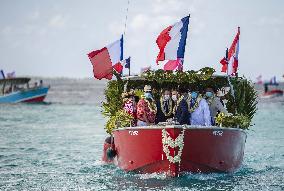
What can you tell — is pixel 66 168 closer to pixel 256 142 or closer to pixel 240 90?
pixel 240 90

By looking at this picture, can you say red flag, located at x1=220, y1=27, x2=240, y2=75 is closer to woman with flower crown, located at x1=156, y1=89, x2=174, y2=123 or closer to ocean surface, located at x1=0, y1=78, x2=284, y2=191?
ocean surface, located at x1=0, y1=78, x2=284, y2=191

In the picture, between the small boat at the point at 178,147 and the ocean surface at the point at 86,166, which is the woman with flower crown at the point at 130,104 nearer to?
the small boat at the point at 178,147

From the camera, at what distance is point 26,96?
71688 mm

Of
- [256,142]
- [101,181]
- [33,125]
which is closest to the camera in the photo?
[101,181]

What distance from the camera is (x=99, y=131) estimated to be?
4003 centimetres

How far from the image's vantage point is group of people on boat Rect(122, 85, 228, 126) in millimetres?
17562

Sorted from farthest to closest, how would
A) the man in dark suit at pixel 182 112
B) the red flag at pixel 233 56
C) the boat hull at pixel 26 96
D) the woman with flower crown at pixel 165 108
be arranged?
the boat hull at pixel 26 96 → the red flag at pixel 233 56 → the woman with flower crown at pixel 165 108 → the man in dark suit at pixel 182 112

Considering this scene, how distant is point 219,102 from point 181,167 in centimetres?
267

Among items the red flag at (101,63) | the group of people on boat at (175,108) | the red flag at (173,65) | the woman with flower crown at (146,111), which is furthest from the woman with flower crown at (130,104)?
the red flag at (173,65)

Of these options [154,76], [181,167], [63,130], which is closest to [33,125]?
[63,130]

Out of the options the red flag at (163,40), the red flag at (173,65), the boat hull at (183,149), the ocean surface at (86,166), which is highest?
the red flag at (163,40)

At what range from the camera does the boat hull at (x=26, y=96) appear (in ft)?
231

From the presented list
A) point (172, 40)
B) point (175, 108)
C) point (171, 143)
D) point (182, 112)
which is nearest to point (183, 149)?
point (171, 143)

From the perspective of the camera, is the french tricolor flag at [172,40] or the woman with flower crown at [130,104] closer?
the woman with flower crown at [130,104]
